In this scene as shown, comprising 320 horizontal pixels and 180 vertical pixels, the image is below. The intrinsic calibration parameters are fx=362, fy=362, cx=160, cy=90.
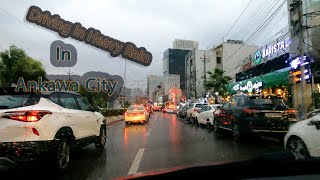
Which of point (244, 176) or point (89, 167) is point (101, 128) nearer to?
point (89, 167)

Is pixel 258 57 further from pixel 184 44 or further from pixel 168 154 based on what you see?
pixel 184 44

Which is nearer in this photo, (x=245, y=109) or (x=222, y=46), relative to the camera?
(x=245, y=109)

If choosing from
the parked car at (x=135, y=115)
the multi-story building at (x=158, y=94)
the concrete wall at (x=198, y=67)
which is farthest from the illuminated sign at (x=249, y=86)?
the multi-story building at (x=158, y=94)

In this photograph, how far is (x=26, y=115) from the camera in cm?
669

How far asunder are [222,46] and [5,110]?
77193 mm

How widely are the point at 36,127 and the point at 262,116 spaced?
8038mm

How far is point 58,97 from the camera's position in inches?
316

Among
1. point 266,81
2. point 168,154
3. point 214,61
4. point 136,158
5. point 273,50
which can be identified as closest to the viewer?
point 136,158

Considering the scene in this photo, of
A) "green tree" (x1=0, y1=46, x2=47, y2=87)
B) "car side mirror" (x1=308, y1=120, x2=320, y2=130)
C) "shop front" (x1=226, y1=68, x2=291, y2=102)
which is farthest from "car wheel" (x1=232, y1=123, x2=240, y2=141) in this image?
"green tree" (x1=0, y1=46, x2=47, y2=87)

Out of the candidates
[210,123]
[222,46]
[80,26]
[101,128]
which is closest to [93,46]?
[80,26]

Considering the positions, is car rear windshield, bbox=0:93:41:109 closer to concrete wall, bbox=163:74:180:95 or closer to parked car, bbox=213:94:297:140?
parked car, bbox=213:94:297:140

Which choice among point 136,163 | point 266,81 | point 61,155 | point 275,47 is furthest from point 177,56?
point 61,155

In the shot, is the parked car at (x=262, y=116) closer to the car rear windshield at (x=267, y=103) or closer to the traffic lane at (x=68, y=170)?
the car rear windshield at (x=267, y=103)

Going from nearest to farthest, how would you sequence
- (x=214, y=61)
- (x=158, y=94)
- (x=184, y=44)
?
1. (x=214, y=61)
2. (x=184, y=44)
3. (x=158, y=94)
